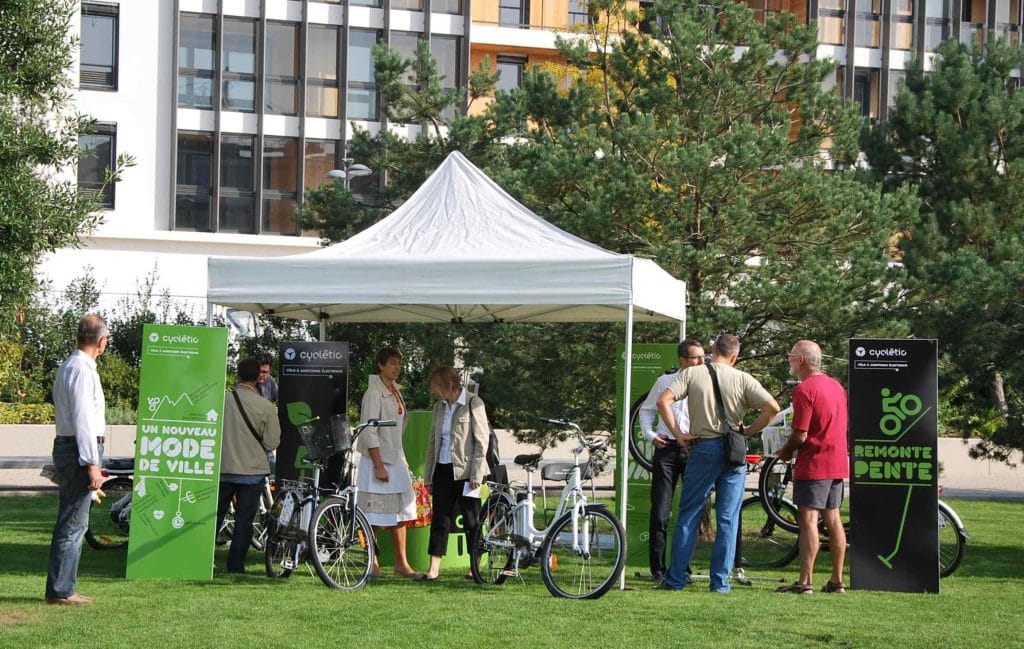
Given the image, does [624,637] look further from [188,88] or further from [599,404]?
[188,88]

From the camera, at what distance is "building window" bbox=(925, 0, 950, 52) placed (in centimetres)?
4234

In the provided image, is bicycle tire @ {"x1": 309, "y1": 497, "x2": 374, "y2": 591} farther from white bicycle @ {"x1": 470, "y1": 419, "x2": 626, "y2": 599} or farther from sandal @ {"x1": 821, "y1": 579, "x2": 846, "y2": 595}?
sandal @ {"x1": 821, "y1": 579, "x2": 846, "y2": 595}

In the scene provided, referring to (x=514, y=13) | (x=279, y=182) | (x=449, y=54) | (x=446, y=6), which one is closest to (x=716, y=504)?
(x=279, y=182)

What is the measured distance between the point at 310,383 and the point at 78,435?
3952mm

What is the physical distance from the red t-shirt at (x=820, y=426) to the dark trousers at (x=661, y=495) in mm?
1002

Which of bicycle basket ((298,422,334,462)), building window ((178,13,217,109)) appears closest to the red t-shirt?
bicycle basket ((298,422,334,462))

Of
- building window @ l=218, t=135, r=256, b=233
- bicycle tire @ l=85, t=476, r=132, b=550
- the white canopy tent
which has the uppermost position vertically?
building window @ l=218, t=135, r=256, b=233

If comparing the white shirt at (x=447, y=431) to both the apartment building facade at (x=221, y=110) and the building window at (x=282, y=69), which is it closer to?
the apartment building facade at (x=221, y=110)

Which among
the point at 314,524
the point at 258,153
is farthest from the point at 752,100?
the point at 258,153

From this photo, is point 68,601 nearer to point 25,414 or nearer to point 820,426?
point 820,426

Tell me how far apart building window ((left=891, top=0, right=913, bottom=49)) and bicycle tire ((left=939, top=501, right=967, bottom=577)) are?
3334 cm

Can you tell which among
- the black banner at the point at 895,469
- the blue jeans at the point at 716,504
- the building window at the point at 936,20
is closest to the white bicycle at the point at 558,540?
the blue jeans at the point at 716,504

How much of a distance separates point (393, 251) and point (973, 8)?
3663 centimetres

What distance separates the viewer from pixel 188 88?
126ft
